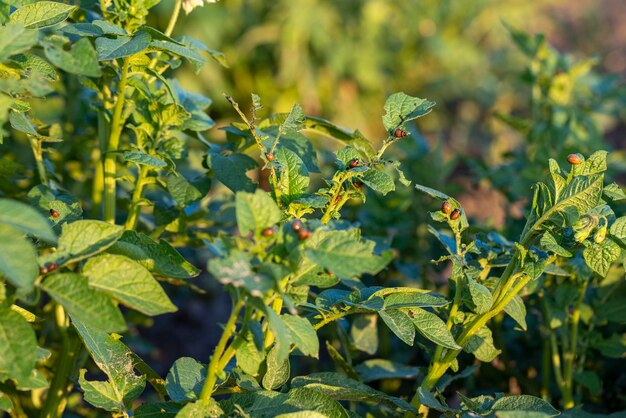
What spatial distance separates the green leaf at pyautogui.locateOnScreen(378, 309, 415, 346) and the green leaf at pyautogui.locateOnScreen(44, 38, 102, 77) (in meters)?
0.44

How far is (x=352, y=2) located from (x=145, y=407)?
184 inches

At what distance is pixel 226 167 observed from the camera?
1.11 metres

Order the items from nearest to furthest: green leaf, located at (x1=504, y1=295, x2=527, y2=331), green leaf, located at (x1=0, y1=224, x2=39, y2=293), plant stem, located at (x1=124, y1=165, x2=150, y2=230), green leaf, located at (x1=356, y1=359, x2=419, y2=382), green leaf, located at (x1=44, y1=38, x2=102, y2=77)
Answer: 1. green leaf, located at (x1=0, y1=224, x2=39, y2=293)
2. green leaf, located at (x1=44, y1=38, x2=102, y2=77)
3. green leaf, located at (x1=504, y1=295, x2=527, y2=331)
4. plant stem, located at (x1=124, y1=165, x2=150, y2=230)
5. green leaf, located at (x1=356, y1=359, x2=419, y2=382)

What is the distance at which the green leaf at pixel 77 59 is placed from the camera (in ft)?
2.52

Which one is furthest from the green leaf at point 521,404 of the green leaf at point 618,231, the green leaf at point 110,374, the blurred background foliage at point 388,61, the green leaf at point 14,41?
the blurred background foliage at point 388,61

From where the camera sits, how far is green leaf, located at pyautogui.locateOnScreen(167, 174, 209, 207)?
1.09 meters

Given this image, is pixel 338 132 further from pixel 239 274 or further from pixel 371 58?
pixel 371 58

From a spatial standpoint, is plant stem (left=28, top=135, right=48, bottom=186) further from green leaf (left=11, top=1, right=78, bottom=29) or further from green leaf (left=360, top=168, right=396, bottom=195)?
green leaf (left=360, top=168, right=396, bottom=195)

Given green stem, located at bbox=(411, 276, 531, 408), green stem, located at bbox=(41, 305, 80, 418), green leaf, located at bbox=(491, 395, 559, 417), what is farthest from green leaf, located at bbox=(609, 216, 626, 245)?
green stem, located at bbox=(41, 305, 80, 418)

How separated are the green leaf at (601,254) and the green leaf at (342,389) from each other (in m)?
0.29

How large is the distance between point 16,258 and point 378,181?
1.37ft

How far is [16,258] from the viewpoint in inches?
26.0

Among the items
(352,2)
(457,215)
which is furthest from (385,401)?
(352,2)

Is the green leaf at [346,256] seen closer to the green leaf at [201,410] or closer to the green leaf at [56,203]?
the green leaf at [201,410]
